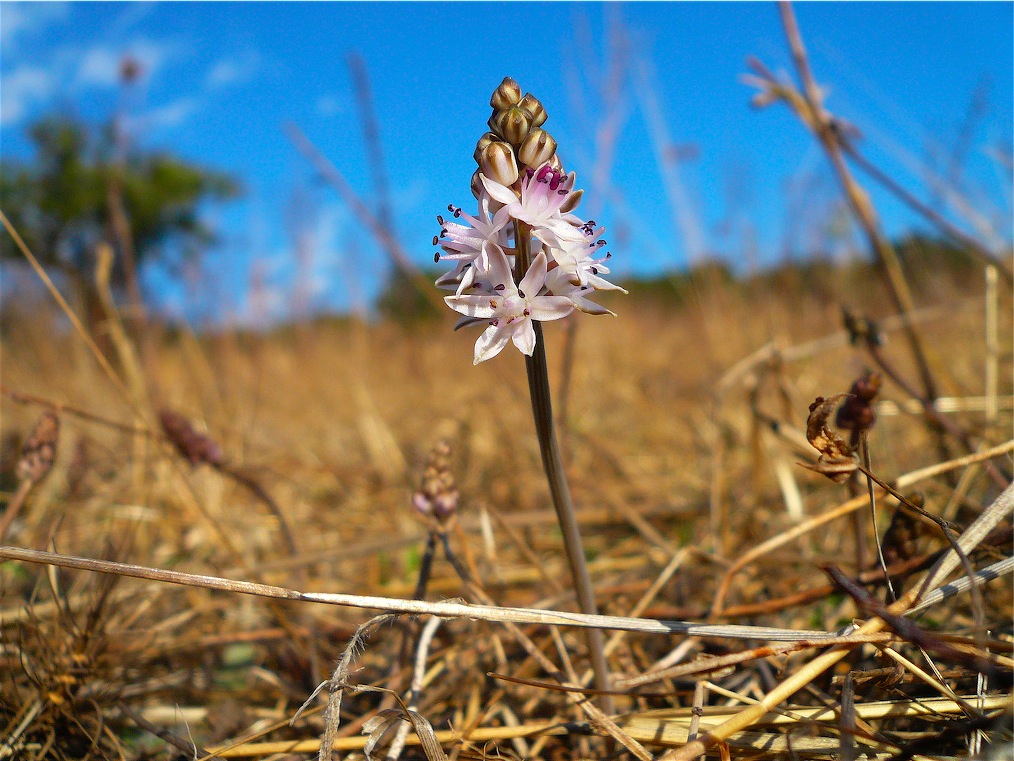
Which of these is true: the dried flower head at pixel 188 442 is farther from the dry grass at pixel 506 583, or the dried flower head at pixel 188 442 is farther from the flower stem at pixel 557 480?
the flower stem at pixel 557 480

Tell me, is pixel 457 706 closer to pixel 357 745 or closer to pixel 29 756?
pixel 357 745

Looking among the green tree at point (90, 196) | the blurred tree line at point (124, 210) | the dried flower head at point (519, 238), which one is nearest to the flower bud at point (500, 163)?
the dried flower head at point (519, 238)

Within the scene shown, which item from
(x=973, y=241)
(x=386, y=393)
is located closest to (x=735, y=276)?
(x=386, y=393)

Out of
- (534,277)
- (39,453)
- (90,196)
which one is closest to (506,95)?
(534,277)

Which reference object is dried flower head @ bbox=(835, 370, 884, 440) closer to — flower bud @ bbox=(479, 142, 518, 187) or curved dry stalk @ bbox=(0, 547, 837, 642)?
curved dry stalk @ bbox=(0, 547, 837, 642)

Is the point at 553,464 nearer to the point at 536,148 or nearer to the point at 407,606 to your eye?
the point at 407,606

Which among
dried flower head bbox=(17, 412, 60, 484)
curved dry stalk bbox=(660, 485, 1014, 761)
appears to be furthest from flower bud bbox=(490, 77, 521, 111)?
dried flower head bbox=(17, 412, 60, 484)
